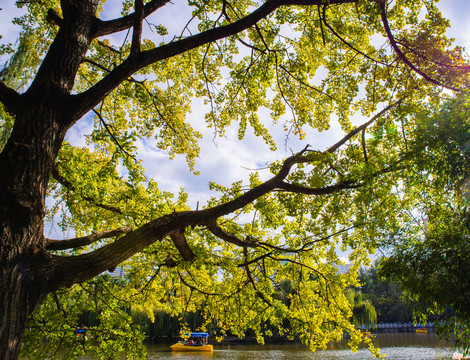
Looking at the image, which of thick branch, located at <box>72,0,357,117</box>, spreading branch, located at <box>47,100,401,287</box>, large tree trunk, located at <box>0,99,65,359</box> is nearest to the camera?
large tree trunk, located at <box>0,99,65,359</box>

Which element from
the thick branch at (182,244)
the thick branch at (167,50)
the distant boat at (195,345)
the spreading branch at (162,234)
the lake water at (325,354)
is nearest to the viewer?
the spreading branch at (162,234)

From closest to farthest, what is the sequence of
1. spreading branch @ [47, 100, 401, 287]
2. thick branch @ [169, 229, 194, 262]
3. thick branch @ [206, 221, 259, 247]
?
1. spreading branch @ [47, 100, 401, 287]
2. thick branch @ [169, 229, 194, 262]
3. thick branch @ [206, 221, 259, 247]

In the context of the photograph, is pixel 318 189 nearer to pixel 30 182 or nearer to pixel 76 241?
pixel 30 182

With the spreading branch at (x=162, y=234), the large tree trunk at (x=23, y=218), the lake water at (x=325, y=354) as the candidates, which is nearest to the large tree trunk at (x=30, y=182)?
the large tree trunk at (x=23, y=218)

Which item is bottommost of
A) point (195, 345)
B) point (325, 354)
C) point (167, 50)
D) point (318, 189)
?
point (195, 345)

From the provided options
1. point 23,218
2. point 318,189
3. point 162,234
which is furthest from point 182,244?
point 23,218

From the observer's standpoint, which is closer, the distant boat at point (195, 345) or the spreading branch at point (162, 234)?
the spreading branch at point (162, 234)

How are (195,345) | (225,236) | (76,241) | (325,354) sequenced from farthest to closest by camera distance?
(195,345)
(325,354)
(225,236)
(76,241)

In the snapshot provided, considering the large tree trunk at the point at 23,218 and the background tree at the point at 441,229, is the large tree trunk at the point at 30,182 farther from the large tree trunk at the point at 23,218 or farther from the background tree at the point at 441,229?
the background tree at the point at 441,229

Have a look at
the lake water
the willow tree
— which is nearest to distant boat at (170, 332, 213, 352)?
the lake water

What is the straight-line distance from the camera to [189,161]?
6.32 metres

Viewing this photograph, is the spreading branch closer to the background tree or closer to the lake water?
the background tree

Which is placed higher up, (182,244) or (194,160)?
(194,160)

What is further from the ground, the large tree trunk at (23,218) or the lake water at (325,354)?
the large tree trunk at (23,218)
